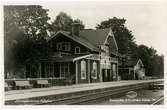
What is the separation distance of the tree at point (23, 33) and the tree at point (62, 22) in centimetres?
18

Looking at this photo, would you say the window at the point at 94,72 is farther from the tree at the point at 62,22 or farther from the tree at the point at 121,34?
the tree at the point at 62,22

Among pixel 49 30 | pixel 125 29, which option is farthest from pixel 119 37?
pixel 49 30

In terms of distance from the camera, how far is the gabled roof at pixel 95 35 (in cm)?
1368

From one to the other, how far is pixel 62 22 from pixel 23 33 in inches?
36.4

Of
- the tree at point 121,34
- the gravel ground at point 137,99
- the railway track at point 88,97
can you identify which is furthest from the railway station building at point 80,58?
the gravel ground at point 137,99

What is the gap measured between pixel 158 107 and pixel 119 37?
2.07 metres

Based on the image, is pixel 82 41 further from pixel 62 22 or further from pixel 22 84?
pixel 22 84

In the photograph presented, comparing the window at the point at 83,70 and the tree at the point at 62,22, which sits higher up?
the tree at the point at 62,22

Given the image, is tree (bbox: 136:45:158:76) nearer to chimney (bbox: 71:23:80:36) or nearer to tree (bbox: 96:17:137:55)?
tree (bbox: 96:17:137:55)

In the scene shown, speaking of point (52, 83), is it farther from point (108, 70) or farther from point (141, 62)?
point (141, 62)

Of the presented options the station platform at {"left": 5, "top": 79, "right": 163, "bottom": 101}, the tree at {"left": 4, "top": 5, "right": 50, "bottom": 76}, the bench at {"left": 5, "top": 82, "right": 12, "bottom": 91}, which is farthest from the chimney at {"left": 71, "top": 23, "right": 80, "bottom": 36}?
the bench at {"left": 5, "top": 82, "right": 12, "bottom": 91}

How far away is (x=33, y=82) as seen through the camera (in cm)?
1430

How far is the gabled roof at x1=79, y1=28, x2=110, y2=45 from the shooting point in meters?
13.7

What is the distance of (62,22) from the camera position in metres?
13.4
